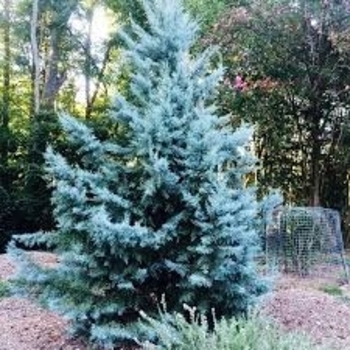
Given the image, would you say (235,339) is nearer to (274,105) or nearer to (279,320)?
(279,320)

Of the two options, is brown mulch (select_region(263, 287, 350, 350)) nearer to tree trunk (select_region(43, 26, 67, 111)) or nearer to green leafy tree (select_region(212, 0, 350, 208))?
green leafy tree (select_region(212, 0, 350, 208))

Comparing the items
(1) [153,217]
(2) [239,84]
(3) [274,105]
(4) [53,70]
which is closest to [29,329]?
(1) [153,217]

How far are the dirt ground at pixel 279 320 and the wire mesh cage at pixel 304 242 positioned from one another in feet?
3.38

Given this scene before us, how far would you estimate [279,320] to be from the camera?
498 cm

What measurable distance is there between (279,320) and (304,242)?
99.4 inches

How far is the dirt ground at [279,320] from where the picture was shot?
4.52 m

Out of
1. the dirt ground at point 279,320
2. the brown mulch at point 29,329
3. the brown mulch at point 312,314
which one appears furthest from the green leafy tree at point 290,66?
the brown mulch at point 29,329

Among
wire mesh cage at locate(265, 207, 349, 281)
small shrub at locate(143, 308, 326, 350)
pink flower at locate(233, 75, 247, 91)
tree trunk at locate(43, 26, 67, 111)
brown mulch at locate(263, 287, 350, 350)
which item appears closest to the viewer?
small shrub at locate(143, 308, 326, 350)

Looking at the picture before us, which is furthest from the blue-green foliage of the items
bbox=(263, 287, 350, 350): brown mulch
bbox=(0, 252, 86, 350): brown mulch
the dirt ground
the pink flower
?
the pink flower

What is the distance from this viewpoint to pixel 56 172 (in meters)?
4.32

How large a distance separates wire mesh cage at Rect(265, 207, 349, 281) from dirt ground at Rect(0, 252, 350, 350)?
40.5 inches

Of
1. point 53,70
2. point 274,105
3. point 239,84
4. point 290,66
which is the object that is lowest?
point 274,105

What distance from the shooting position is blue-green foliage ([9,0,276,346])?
4180mm

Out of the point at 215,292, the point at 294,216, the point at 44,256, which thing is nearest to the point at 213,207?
the point at 215,292
